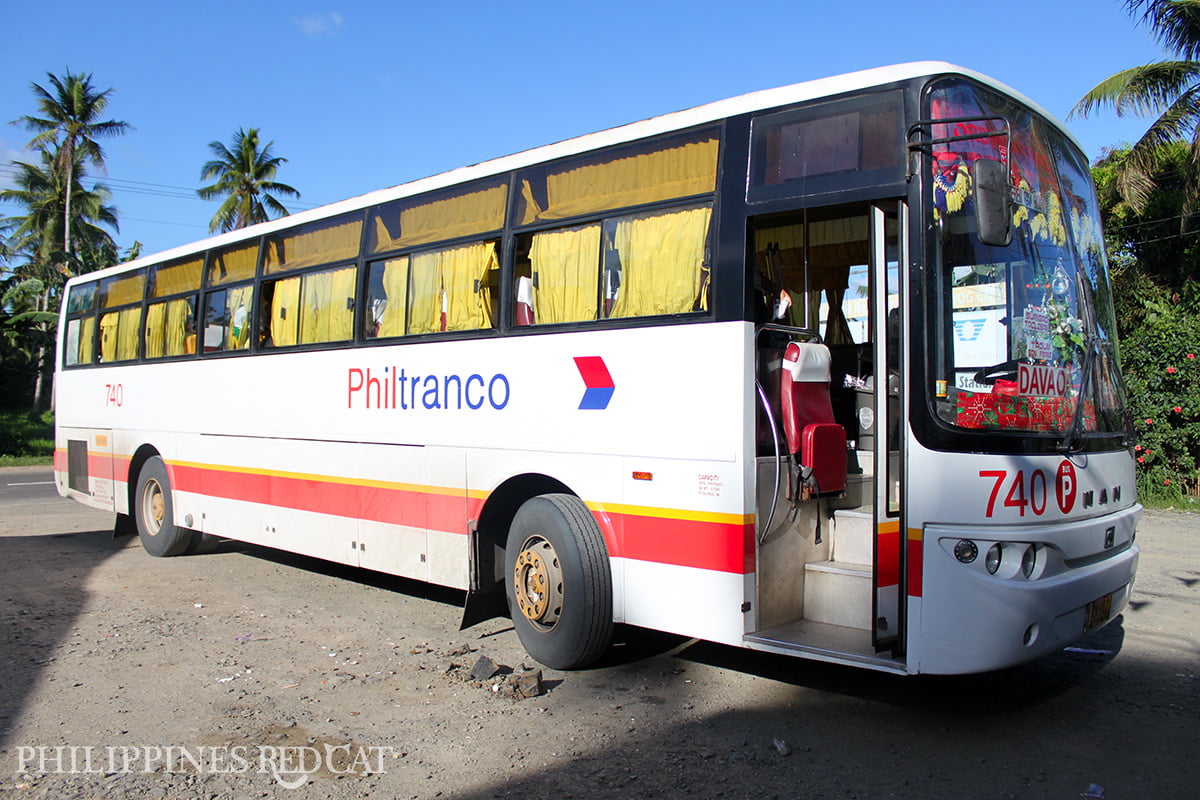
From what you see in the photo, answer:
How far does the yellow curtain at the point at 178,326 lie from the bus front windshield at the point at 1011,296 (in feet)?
26.1

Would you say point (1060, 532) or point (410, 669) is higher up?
point (1060, 532)

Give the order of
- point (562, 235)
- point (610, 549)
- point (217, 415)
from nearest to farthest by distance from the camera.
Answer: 1. point (610, 549)
2. point (562, 235)
3. point (217, 415)

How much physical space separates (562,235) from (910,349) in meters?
2.50

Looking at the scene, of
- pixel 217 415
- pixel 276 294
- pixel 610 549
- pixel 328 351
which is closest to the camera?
pixel 610 549

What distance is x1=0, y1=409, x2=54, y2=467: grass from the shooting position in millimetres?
25781

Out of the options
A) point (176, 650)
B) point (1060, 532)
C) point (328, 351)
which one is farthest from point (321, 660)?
point (1060, 532)

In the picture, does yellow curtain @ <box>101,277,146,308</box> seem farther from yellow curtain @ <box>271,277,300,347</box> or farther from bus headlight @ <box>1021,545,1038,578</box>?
bus headlight @ <box>1021,545,1038,578</box>

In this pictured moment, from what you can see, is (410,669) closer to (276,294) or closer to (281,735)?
(281,735)

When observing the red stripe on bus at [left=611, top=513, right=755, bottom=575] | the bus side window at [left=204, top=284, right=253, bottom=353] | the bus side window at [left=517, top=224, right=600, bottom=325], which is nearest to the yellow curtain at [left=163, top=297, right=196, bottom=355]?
the bus side window at [left=204, top=284, right=253, bottom=353]

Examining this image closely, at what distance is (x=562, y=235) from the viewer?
6094 millimetres

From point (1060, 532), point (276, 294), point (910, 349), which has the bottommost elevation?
point (1060, 532)

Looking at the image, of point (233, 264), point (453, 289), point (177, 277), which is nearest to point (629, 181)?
point (453, 289)

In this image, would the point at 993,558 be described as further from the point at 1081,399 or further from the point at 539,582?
the point at 539,582

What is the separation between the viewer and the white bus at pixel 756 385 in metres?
4.51
